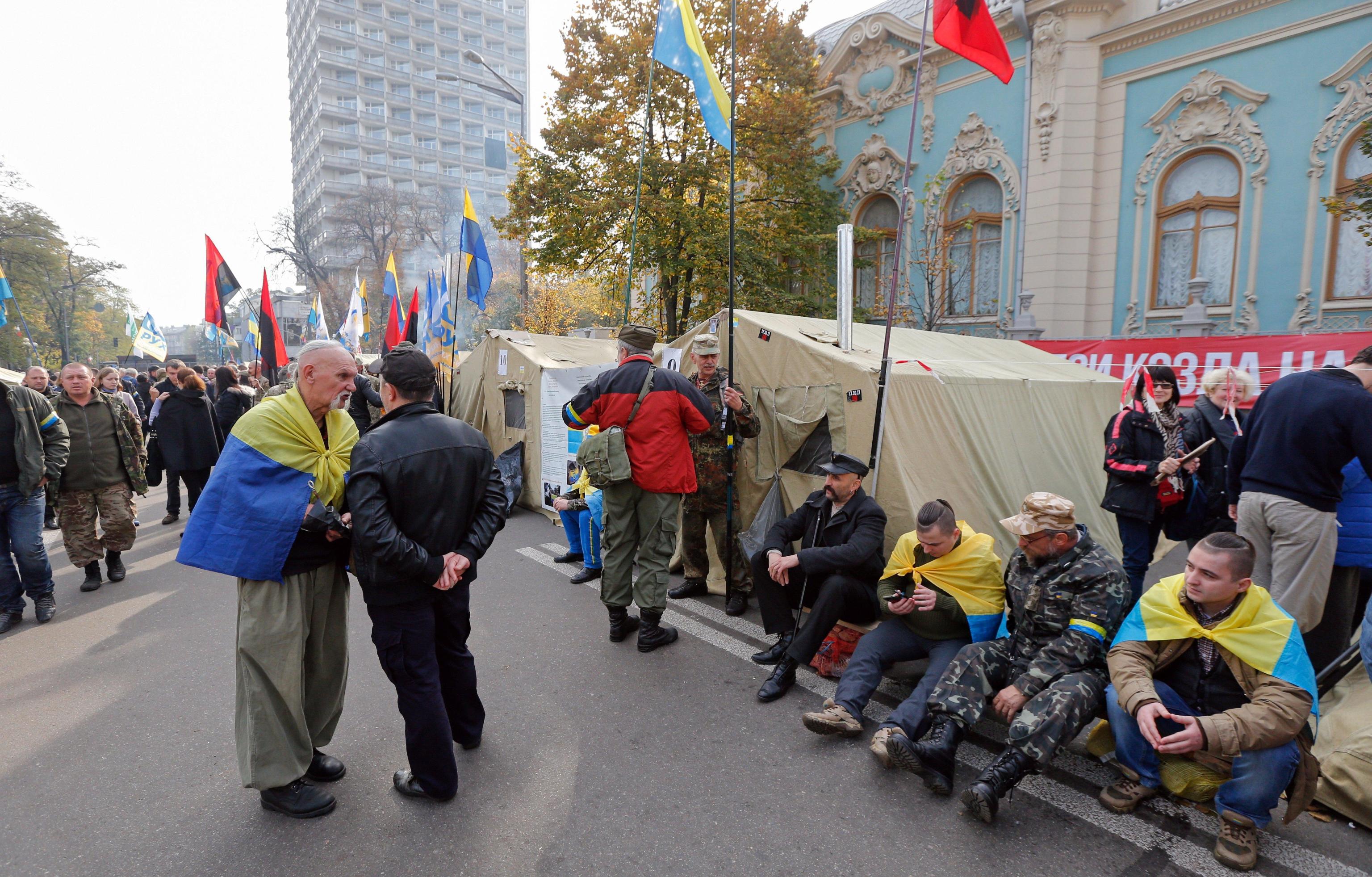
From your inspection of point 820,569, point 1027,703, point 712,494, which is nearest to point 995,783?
point 1027,703

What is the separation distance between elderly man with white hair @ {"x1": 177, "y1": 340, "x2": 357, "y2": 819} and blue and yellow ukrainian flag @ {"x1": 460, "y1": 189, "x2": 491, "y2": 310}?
6.46m

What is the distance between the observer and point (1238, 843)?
2.51 metres

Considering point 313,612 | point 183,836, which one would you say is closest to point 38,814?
point 183,836

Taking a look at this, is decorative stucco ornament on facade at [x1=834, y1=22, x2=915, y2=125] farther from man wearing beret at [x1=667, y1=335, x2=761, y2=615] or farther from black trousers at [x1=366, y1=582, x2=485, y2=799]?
black trousers at [x1=366, y1=582, x2=485, y2=799]

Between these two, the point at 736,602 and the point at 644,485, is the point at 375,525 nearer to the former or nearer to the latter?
the point at 644,485

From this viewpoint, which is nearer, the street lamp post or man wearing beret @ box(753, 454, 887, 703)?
man wearing beret @ box(753, 454, 887, 703)

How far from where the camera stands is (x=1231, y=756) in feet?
8.45

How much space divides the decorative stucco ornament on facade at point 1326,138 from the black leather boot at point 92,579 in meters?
14.5

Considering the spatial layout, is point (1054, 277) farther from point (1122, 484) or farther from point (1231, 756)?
point (1231, 756)

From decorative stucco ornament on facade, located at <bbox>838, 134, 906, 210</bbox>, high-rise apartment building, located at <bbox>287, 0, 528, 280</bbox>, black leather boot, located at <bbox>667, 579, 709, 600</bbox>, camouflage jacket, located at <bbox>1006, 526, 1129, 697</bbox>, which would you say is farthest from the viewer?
high-rise apartment building, located at <bbox>287, 0, 528, 280</bbox>

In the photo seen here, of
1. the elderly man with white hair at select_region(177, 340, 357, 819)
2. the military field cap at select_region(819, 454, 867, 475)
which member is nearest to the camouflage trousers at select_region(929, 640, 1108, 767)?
the military field cap at select_region(819, 454, 867, 475)

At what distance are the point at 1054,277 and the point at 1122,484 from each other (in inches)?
341

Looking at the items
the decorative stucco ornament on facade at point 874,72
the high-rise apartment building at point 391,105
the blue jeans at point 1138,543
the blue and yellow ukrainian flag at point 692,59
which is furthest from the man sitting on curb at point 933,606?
the high-rise apartment building at point 391,105

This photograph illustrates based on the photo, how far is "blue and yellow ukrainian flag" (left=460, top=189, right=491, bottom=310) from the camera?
905 centimetres
